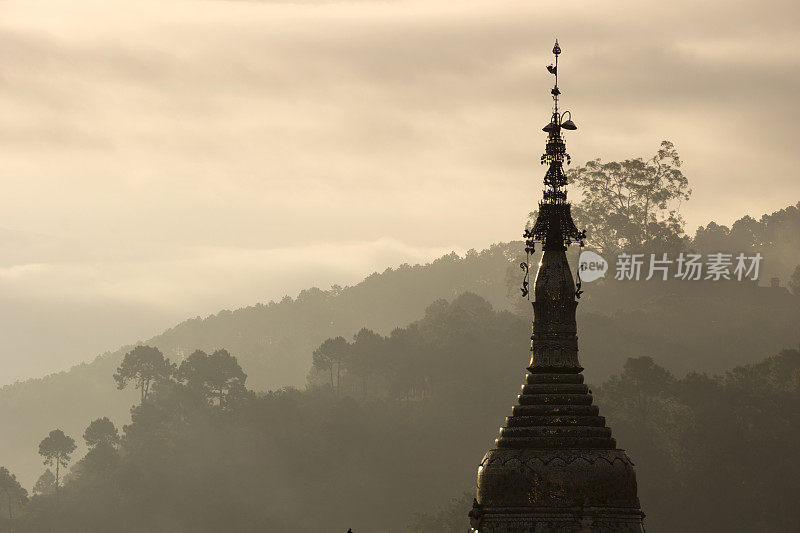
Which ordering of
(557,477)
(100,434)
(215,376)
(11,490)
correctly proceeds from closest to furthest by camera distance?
1. (557,477)
2. (11,490)
3. (100,434)
4. (215,376)

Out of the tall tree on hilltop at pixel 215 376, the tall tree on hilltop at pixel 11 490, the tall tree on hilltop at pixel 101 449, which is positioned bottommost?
the tall tree on hilltop at pixel 11 490

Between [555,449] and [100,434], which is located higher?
[100,434]

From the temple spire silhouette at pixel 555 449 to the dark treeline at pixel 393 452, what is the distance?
7169 centimetres

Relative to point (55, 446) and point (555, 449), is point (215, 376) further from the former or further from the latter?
point (555, 449)

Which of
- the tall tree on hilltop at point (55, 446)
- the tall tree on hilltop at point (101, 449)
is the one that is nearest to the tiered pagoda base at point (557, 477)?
the tall tree on hilltop at point (101, 449)

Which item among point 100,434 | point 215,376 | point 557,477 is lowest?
point 557,477

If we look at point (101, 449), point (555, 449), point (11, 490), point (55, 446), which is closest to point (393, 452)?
point (101, 449)

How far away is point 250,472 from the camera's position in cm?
18200

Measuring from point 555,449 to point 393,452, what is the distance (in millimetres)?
112447

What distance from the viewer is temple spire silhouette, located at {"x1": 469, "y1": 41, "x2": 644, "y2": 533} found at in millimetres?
69250

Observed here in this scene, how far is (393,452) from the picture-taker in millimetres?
182250

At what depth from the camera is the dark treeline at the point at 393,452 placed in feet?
499

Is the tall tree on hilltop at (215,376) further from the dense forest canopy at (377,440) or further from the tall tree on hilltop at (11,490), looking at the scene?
the tall tree on hilltop at (11,490)

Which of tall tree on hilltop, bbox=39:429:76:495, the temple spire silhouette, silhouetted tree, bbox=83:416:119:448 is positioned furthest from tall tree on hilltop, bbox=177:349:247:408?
the temple spire silhouette
